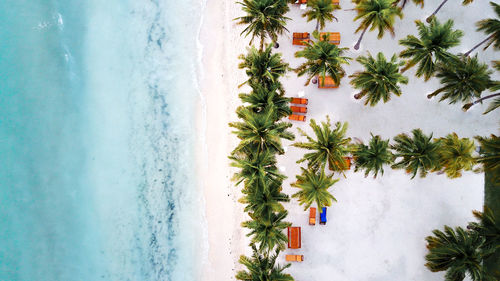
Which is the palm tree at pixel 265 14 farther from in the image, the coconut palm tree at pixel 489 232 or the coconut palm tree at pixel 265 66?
the coconut palm tree at pixel 489 232

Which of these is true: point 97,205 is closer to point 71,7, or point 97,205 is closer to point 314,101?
point 71,7

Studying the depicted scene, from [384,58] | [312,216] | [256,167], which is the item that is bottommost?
[312,216]

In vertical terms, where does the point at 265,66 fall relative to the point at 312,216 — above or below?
above

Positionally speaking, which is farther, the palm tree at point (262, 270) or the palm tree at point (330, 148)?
the palm tree at point (262, 270)

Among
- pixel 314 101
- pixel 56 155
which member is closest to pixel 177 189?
pixel 56 155

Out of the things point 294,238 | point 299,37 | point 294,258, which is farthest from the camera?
point 299,37

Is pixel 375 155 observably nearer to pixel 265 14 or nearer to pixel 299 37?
pixel 299 37

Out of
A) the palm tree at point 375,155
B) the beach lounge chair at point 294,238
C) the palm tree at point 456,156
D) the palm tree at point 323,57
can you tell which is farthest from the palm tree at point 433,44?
the beach lounge chair at point 294,238

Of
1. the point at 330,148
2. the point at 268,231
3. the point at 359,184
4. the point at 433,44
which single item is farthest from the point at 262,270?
the point at 433,44
